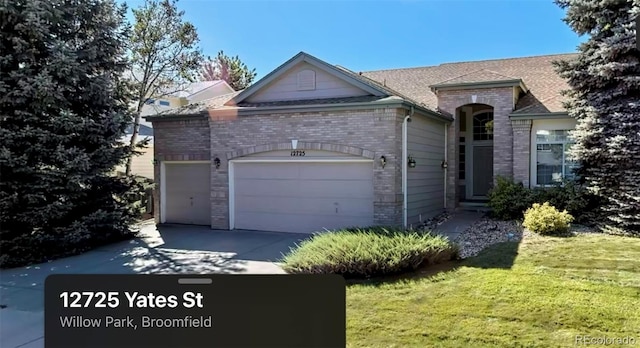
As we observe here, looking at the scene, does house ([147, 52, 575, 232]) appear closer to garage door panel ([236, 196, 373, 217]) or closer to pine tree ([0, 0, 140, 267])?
garage door panel ([236, 196, 373, 217])

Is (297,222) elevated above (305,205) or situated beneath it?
situated beneath

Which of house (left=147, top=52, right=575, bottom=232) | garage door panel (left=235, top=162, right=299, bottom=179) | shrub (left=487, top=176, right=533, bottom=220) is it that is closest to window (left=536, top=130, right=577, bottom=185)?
house (left=147, top=52, right=575, bottom=232)

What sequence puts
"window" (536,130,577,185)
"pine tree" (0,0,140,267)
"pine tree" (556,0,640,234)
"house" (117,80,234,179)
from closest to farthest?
"pine tree" (0,0,140,267) < "pine tree" (556,0,640,234) < "window" (536,130,577,185) < "house" (117,80,234,179)

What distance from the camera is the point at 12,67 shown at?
9461 millimetres

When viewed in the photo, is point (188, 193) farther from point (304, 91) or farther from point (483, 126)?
point (483, 126)

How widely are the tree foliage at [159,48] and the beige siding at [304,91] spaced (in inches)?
245

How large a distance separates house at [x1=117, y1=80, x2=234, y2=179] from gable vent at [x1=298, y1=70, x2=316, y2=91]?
27.4ft

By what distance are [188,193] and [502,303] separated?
11.0 metres

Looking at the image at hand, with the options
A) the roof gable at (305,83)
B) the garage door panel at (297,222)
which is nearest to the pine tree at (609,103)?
the roof gable at (305,83)

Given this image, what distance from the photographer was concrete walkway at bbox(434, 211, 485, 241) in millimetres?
10719

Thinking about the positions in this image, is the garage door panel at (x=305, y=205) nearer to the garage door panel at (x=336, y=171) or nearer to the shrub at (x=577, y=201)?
the garage door panel at (x=336, y=171)

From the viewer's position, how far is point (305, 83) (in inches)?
488

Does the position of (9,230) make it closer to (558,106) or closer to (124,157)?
(124,157)

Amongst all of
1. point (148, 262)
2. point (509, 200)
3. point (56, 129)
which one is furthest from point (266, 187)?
point (509, 200)
